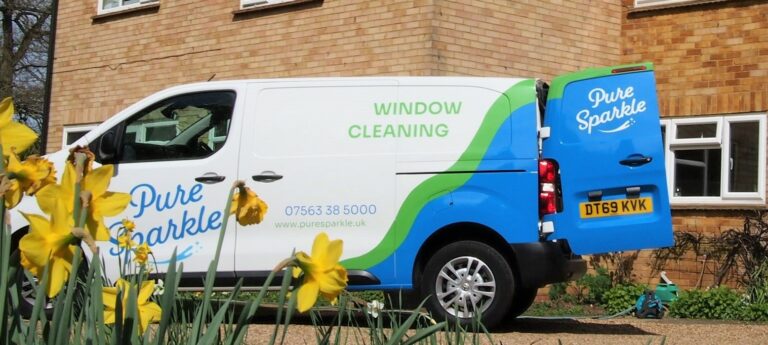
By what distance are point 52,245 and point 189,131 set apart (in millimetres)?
6697

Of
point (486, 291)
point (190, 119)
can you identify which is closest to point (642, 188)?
point (486, 291)

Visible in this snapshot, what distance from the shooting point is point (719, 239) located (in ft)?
41.2

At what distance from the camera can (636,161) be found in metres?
7.79

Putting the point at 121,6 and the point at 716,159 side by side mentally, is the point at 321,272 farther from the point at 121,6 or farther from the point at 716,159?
the point at 121,6

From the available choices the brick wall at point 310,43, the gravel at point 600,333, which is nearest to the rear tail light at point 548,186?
the gravel at point 600,333

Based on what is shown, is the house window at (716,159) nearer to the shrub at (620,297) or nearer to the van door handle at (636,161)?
the shrub at (620,297)

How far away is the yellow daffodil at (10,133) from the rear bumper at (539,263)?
569 centimetres

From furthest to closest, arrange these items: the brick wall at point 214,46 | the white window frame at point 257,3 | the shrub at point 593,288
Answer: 1. the white window frame at point 257,3
2. the brick wall at point 214,46
3. the shrub at point 593,288

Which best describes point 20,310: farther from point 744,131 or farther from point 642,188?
point 744,131

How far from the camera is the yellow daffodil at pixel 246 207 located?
2.53 meters

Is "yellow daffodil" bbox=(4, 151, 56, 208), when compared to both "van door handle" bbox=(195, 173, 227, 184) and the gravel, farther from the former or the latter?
"van door handle" bbox=(195, 173, 227, 184)

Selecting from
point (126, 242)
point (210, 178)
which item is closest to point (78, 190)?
point (126, 242)

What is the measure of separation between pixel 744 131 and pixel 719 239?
1.38m

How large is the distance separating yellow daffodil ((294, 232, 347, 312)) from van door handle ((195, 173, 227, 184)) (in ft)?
20.3
